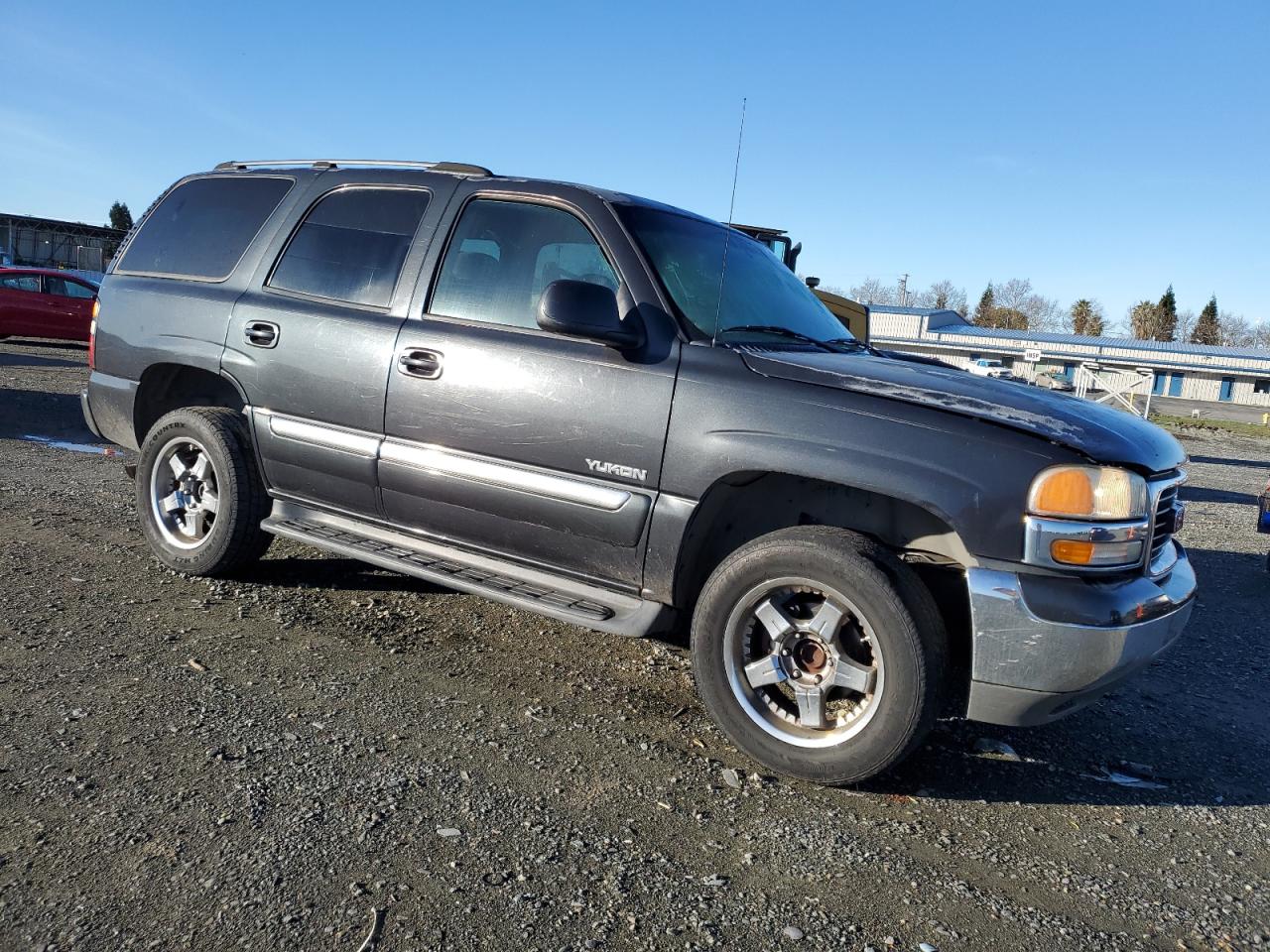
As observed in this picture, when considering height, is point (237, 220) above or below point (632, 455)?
above

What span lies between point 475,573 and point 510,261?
52.2 inches

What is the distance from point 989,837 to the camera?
2.94 m

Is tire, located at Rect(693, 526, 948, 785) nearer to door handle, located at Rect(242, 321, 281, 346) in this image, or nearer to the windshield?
the windshield

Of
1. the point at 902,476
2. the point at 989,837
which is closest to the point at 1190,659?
the point at 989,837

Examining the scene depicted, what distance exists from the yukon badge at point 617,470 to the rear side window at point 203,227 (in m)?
2.42

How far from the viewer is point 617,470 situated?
348cm

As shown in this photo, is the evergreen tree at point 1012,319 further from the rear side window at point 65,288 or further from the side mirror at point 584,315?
the side mirror at point 584,315

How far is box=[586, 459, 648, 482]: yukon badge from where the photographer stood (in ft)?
11.3

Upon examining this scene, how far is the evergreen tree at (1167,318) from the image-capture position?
9288 cm

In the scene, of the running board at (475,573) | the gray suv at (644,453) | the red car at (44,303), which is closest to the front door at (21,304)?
the red car at (44,303)

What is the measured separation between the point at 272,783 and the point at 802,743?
1.69 m

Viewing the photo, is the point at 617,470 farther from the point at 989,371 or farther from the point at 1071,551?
the point at 989,371

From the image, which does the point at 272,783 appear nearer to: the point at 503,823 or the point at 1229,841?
the point at 503,823

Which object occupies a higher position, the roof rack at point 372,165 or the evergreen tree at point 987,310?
the evergreen tree at point 987,310
